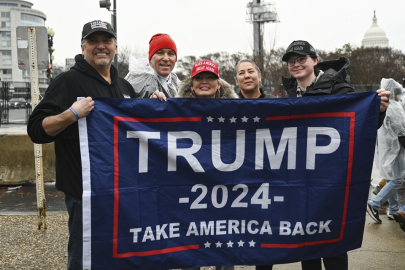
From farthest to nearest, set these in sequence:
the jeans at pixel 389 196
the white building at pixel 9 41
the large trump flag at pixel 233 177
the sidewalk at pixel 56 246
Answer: the white building at pixel 9 41 < the jeans at pixel 389 196 < the sidewalk at pixel 56 246 < the large trump flag at pixel 233 177

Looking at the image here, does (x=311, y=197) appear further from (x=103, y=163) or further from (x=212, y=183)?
(x=103, y=163)

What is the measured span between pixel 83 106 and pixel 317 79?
6.71 feet

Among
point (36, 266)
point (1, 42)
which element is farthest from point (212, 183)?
point (1, 42)

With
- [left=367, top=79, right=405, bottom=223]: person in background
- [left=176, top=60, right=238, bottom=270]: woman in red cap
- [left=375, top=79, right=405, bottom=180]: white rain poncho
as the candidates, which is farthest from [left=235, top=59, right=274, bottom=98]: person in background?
[left=375, top=79, right=405, bottom=180]: white rain poncho

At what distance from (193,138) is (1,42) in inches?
4684

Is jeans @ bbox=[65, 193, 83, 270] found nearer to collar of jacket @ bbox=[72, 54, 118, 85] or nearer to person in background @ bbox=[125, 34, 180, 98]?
collar of jacket @ bbox=[72, 54, 118, 85]

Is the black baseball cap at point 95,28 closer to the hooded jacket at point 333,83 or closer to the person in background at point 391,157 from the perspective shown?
the hooded jacket at point 333,83

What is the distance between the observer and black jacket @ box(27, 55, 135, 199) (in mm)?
3121

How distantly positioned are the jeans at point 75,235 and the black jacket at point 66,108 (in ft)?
0.25

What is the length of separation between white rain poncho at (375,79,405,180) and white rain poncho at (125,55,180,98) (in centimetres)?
395

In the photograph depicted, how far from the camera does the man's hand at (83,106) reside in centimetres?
314

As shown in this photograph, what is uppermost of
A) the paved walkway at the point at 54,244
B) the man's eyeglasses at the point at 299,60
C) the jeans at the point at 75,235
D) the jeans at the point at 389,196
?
the man's eyeglasses at the point at 299,60

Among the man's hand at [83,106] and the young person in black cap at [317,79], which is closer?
the man's hand at [83,106]

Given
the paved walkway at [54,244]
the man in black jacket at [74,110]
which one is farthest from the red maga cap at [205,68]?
the paved walkway at [54,244]
